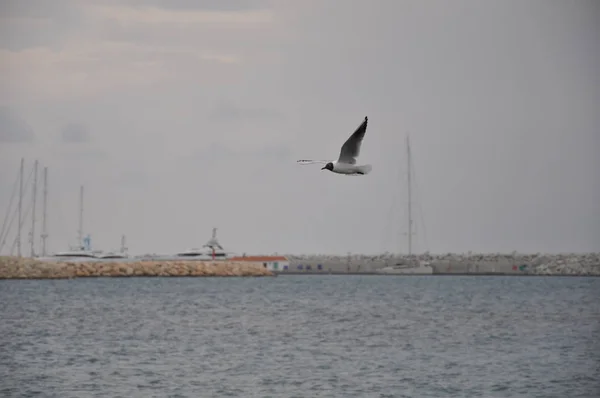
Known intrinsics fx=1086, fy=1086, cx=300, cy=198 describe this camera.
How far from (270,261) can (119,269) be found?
25.1 meters

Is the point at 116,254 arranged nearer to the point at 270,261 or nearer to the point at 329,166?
the point at 270,261

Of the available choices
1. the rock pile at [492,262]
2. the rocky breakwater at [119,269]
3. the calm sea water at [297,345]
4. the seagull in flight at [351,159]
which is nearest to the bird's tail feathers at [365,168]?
Result: the seagull in flight at [351,159]

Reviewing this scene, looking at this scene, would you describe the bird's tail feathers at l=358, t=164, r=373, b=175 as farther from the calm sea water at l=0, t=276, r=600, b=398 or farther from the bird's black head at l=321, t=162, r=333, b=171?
the calm sea water at l=0, t=276, r=600, b=398

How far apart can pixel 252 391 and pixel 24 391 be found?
713 cm

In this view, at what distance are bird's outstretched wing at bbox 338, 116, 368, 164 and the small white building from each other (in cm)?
10758

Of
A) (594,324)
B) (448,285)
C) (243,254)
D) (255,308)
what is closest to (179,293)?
(255,308)

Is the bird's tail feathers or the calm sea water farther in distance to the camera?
the calm sea water

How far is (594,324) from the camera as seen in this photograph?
59156 mm

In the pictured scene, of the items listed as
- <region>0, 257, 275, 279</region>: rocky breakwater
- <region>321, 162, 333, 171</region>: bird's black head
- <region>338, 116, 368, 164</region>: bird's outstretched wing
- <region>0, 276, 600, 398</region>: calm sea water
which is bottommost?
<region>0, 276, 600, 398</region>: calm sea water

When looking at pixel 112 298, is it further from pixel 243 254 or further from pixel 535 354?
pixel 243 254

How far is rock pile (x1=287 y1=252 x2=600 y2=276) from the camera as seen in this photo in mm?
130000

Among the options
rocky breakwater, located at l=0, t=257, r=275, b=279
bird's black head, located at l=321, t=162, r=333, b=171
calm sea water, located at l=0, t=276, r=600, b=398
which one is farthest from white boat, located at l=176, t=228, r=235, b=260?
bird's black head, located at l=321, t=162, r=333, b=171

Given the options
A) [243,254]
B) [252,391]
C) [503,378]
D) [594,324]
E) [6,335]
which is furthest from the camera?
[243,254]

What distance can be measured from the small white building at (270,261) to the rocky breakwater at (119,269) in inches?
409
